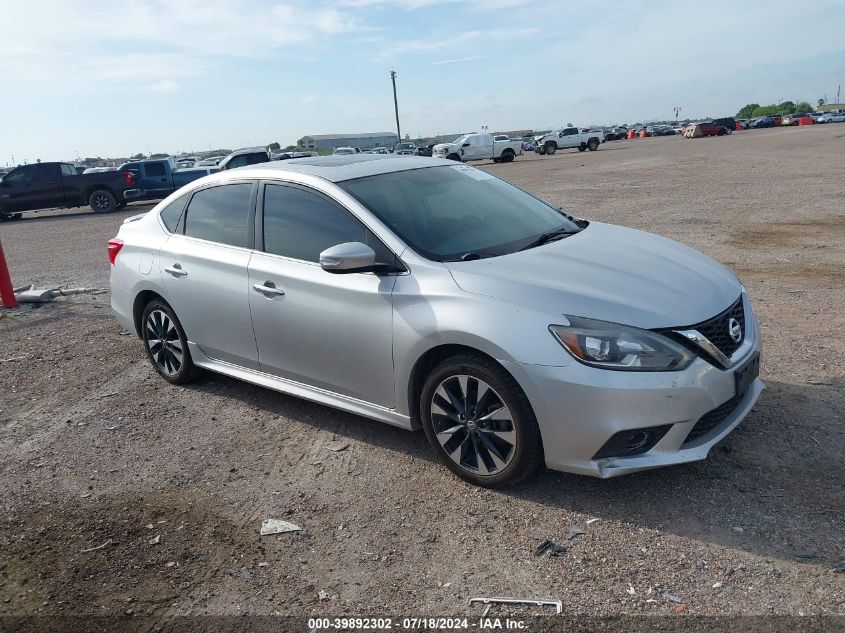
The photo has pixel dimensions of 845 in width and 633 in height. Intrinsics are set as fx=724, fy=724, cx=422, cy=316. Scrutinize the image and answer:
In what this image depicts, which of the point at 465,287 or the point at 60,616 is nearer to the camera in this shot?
the point at 60,616

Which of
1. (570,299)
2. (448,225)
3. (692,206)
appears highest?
(448,225)

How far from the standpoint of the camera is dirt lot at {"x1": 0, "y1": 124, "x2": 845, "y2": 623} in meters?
3.11

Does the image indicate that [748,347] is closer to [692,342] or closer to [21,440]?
[692,342]

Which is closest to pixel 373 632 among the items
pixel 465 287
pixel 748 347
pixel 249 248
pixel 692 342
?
pixel 465 287

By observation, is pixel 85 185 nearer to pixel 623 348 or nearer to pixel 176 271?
pixel 176 271

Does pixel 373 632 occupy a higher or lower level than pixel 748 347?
lower

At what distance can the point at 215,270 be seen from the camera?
5.09 meters

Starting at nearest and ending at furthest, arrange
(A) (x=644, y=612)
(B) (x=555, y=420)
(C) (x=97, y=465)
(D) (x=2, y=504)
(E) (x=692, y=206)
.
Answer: (A) (x=644, y=612), (B) (x=555, y=420), (D) (x=2, y=504), (C) (x=97, y=465), (E) (x=692, y=206)

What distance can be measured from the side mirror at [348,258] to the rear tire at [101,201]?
22.1 m

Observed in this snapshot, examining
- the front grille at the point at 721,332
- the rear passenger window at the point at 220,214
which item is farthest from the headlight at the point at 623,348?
the rear passenger window at the point at 220,214

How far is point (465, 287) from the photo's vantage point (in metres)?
3.80

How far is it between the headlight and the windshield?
2.97ft

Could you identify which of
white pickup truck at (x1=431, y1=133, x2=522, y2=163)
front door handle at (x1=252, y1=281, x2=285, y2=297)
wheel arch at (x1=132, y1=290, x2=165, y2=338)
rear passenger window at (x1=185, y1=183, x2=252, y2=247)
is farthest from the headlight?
white pickup truck at (x1=431, y1=133, x2=522, y2=163)

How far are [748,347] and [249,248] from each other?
3.16 meters
